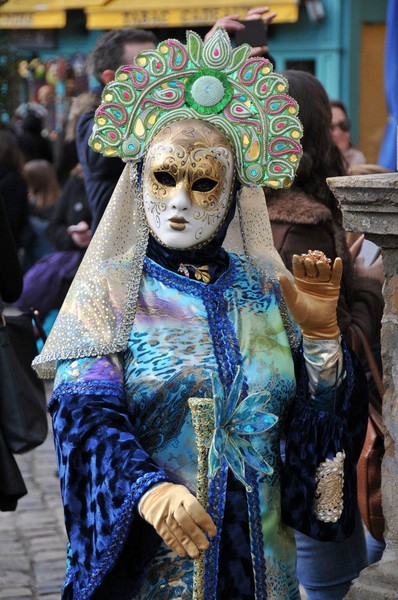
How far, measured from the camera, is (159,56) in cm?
317

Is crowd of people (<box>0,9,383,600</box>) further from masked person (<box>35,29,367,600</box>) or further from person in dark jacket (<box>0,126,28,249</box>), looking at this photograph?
person in dark jacket (<box>0,126,28,249</box>)

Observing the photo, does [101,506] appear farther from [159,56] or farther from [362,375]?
[159,56]

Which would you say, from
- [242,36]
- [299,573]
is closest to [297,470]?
[299,573]

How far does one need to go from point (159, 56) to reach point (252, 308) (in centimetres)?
66

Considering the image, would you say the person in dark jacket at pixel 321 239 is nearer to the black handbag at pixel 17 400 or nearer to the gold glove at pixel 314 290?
the gold glove at pixel 314 290

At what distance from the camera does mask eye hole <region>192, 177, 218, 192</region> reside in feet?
10.3

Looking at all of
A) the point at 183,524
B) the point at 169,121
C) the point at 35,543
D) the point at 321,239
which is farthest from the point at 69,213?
the point at 183,524

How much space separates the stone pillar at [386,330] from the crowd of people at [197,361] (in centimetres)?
22

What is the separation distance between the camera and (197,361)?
3.03 m

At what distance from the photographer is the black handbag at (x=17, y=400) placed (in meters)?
4.58

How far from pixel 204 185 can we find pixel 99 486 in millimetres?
782

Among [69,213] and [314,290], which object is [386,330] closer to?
[314,290]

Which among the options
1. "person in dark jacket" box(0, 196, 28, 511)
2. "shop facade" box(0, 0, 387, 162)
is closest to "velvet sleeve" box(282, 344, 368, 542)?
"person in dark jacket" box(0, 196, 28, 511)

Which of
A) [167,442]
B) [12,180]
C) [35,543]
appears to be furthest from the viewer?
[12,180]
